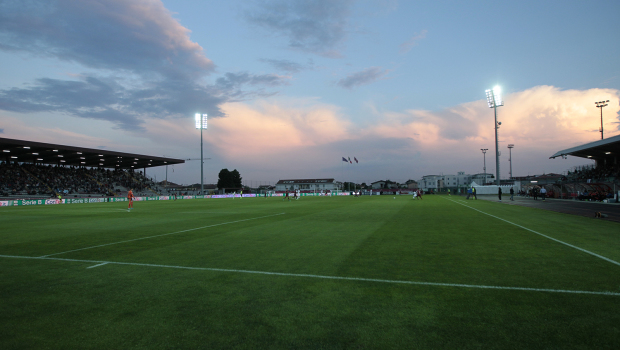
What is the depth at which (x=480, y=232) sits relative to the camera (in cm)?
1065

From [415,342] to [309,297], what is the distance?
171cm

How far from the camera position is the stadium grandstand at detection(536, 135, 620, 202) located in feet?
105

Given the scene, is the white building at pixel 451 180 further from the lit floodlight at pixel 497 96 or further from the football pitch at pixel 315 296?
the football pitch at pixel 315 296

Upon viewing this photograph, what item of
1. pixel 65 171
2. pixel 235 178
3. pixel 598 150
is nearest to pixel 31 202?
pixel 65 171

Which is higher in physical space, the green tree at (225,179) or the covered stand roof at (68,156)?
the covered stand roof at (68,156)

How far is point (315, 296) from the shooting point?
4461 millimetres

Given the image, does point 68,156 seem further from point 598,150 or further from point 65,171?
point 598,150

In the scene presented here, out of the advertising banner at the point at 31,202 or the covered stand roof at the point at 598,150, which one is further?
the advertising banner at the point at 31,202

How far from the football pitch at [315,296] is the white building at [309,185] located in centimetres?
10833

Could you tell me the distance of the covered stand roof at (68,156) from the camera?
42031mm

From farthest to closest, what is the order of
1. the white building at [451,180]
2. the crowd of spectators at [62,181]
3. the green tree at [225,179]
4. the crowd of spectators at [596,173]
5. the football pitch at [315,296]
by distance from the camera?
the green tree at [225,179] < the white building at [451,180] < the crowd of spectators at [62,181] < the crowd of spectators at [596,173] < the football pitch at [315,296]

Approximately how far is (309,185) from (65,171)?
7700cm

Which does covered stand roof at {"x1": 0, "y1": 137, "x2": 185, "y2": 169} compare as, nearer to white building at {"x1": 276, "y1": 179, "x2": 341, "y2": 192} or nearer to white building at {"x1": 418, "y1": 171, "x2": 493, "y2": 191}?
white building at {"x1": 276, "y1": 179, "x2": 341, "y2": 192}

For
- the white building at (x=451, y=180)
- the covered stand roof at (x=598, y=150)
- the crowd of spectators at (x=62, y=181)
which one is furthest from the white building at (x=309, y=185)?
the covered stand roof at (x=598, y=150)
